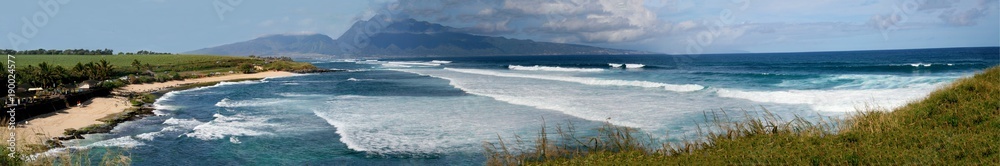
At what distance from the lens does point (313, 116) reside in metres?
24.0

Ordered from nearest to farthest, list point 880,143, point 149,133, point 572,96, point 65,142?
point 880,143 → point 65,142 → point 149,133 → point 572,96

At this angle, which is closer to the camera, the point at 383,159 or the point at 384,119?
the point at 383,159

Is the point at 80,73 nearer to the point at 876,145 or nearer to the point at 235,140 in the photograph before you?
the point at 235,140

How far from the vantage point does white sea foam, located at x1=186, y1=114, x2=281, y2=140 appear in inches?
744

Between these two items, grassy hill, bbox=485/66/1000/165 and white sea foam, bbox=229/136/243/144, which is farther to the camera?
white sea foam, bbox=229/136/243/144

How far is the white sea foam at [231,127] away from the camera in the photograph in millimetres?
18891

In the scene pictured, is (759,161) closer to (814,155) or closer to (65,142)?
(814,155)

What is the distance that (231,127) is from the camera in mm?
20766

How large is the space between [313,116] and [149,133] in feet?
19.8

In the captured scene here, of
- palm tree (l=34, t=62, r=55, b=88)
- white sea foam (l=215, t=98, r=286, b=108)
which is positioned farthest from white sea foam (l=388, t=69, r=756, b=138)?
palm tree (l=34, t=62, r=55, b=88)

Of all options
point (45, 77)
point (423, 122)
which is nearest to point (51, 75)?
point (45, 77)

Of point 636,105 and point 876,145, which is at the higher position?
point 876,145

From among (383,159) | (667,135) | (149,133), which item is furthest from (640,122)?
(149,133)

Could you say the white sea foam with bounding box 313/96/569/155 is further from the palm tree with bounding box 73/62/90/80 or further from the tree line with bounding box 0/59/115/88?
the palm tree with bounding box 73/62/90/80
